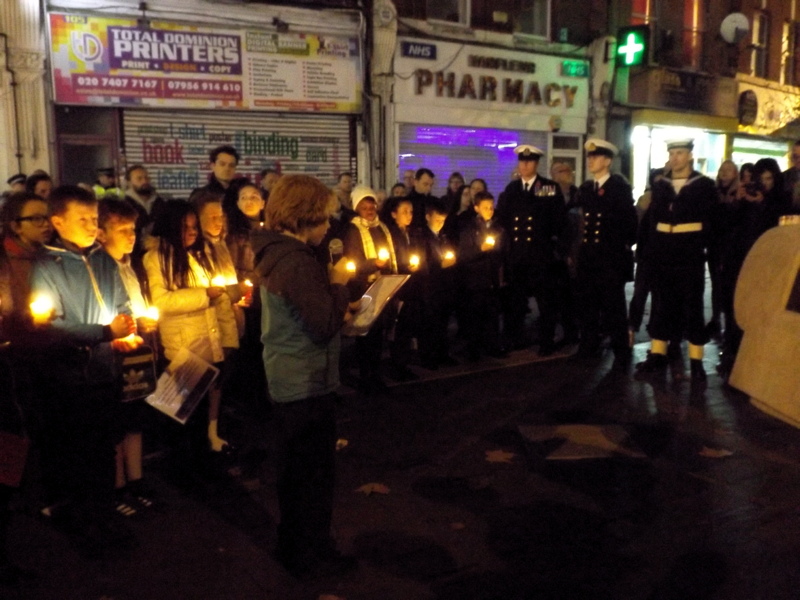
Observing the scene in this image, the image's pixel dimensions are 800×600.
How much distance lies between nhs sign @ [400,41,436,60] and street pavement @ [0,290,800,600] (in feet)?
32.5

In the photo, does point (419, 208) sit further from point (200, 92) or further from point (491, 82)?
point (491, 82)

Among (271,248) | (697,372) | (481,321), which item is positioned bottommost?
(697,372)

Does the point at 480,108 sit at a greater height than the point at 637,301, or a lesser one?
greater

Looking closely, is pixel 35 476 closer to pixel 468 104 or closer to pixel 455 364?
pixel 455 364

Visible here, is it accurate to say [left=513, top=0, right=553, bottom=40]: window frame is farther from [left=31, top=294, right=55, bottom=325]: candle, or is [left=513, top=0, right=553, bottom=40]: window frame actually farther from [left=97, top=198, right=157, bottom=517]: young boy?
[left=31, top=294, right=55, bottom=325]: candle

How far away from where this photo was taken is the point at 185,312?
513cm

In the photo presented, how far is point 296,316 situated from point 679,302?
215 inches

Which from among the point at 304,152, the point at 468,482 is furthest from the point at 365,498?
the point at 304,152

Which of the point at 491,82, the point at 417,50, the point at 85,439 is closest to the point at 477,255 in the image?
the point at 85,439

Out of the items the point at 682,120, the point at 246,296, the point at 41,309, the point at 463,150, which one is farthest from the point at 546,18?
the point at 41,309

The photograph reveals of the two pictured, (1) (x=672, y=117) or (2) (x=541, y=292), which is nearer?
(2) (x=541, y=292)

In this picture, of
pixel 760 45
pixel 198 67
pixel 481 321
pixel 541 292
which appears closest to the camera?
pixel 481 321

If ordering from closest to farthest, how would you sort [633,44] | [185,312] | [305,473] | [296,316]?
1. [296,316]
2. [305,473]
3. [185,312]
4. [633,44]

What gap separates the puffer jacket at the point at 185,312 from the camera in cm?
509
